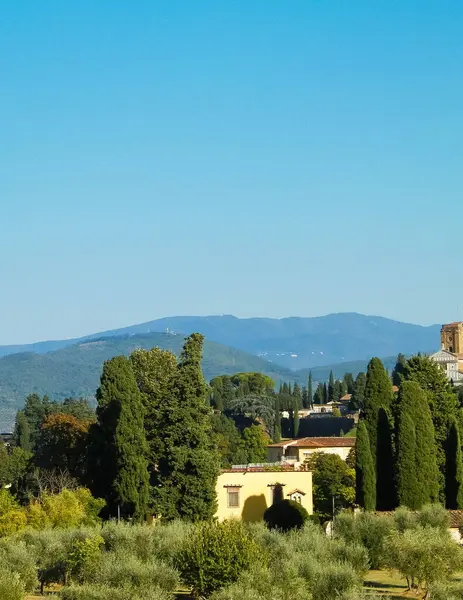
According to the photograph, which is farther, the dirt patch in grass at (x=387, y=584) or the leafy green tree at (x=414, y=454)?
the leafy green tree at (x=414, y=454)

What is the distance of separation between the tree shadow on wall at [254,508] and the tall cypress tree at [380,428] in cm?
496

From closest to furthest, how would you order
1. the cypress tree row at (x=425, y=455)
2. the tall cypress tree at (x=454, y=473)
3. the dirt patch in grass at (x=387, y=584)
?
the dirt patch in grass at (x=387, y=584), the cypress tree row at (x=425, y=455), the tall cypress tree at (x=454, y=473)

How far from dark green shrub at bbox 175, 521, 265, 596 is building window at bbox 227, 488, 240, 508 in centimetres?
1835

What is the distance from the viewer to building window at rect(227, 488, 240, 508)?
46.3 meters

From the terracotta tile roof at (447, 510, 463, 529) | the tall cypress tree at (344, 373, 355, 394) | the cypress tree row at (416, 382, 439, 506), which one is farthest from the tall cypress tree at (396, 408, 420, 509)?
the tall cypress tree at (344, 373, 355, 394)

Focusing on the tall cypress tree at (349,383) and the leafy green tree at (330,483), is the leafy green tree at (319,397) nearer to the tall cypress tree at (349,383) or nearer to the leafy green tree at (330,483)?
the tall cypress tree at (349,383)

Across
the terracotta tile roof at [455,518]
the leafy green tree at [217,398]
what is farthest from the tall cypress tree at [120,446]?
the leafy green tree at [217,398]

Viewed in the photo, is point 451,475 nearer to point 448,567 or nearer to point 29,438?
point 448,567

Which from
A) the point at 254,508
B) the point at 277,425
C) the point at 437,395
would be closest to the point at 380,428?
the point at 437,395

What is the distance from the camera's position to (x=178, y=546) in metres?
29.9

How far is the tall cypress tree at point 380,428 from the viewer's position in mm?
43094

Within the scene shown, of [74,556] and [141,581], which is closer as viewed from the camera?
[141,581]

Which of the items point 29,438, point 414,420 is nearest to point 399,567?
point 414,420

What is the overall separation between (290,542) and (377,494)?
12.9m
